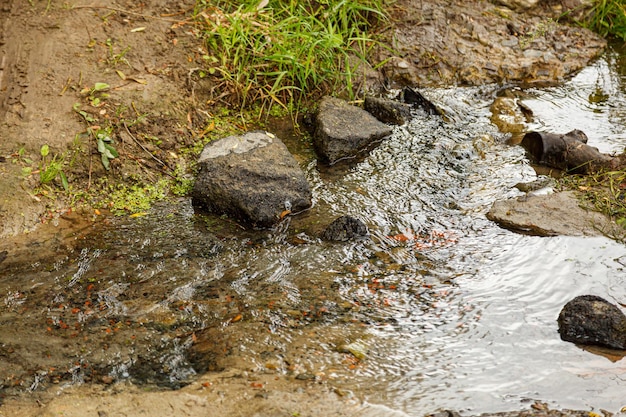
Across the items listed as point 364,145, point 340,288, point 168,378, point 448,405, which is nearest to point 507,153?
point 364,145

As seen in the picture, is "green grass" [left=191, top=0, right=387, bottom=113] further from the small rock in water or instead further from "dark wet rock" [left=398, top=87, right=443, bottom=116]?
the small rock in water

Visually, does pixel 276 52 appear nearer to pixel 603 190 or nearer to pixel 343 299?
pixel 343 299

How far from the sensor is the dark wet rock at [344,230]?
4.60m

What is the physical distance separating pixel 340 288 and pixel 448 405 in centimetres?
118

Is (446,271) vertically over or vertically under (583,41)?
under

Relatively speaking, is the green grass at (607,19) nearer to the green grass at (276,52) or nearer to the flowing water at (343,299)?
the green grass at (276,52)

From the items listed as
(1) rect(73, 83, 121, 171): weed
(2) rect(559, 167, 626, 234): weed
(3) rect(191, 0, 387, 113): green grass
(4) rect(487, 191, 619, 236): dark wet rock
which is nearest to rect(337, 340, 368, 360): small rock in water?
(4) rect(487, 191, 619, 236): dark wet rock

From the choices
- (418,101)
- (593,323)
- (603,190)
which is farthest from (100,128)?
(603,190)

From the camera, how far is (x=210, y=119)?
585 centimetres

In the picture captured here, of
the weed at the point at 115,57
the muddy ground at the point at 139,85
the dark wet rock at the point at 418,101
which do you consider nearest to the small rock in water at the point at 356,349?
the muddy ground at the point at 139,85

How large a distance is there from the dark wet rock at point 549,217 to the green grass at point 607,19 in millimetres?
3951

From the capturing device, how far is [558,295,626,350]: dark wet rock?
354cm

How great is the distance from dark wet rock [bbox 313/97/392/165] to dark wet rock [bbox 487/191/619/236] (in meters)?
1.39

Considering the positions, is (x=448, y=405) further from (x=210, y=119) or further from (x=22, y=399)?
(x=210, y=119)
